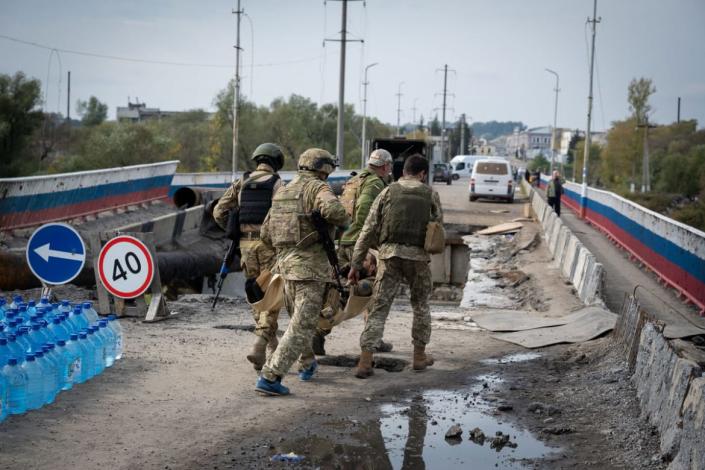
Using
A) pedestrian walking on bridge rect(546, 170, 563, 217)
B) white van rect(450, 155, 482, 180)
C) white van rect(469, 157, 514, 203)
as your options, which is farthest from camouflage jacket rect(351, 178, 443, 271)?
white van rect(450, 155, 482, 180)

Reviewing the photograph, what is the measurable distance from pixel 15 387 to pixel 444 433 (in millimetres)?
3148

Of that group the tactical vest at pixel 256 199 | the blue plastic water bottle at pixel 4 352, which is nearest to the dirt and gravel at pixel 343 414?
the blue plastic water bottle at pixel 4 352

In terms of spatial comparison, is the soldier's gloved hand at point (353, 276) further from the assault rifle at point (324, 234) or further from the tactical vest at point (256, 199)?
the tactical vest at point (256, 199)

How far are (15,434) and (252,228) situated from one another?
3164 millimetres

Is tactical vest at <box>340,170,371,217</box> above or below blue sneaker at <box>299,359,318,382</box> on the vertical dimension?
above

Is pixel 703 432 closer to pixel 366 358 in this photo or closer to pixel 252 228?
Result: pixel 366 358

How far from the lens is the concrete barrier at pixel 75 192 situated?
21281mm

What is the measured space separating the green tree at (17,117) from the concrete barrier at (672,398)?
56383 millimetres

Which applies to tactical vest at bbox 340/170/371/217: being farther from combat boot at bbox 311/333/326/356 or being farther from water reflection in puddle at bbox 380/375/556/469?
water reflection in puddle at bbox 380/375/556/469

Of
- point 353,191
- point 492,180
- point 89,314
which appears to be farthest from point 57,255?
point 492,180

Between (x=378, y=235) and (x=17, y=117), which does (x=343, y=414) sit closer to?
(x=378, y=235)

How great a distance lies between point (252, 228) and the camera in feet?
30.1

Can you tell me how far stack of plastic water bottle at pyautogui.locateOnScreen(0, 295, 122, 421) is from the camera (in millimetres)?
7129

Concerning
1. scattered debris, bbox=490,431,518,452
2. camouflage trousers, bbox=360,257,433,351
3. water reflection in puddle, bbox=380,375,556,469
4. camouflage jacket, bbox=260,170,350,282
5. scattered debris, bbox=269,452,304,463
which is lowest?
water reflection in puddle, bbox=380,375,556,469
